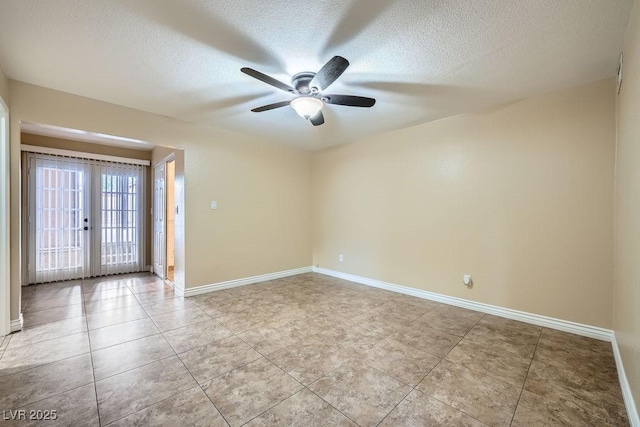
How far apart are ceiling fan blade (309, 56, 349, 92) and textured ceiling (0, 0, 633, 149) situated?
236mm

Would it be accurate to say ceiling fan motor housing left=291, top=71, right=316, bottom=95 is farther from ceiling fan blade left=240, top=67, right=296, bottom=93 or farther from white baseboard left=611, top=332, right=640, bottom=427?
white baseboard left=611, top=332, right=640, bottom=427

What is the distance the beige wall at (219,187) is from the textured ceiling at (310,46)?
256 mm

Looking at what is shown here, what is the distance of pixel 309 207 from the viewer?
5.27 metres

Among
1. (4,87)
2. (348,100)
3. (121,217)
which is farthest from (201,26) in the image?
(121,217)

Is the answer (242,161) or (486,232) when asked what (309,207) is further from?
(486,232)

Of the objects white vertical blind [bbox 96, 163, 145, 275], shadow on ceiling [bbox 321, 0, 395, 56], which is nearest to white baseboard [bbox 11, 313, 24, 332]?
white vertical blind [bbox 96, 163, 145, 275]

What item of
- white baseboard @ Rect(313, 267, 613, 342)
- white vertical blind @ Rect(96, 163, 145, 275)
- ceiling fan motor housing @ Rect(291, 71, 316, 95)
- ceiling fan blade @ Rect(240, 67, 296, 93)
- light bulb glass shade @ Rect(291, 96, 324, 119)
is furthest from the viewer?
white vertical blind @ Rect(96, 163, 145, 275)

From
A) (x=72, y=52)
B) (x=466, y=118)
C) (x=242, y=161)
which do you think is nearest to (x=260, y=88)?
(x=72, y=52)

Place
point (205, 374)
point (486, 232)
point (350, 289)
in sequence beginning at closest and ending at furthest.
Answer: point (205, 374), point (486, 232), point (350, 289)

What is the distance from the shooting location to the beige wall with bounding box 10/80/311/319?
8.73 feet

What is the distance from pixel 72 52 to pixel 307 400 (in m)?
3.04

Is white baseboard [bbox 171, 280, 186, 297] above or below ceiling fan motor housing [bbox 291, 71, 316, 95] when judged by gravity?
below

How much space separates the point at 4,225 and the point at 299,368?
288cm

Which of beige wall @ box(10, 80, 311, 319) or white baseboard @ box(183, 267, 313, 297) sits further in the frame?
white baseboard @ box(183, 267, 313, 297)
